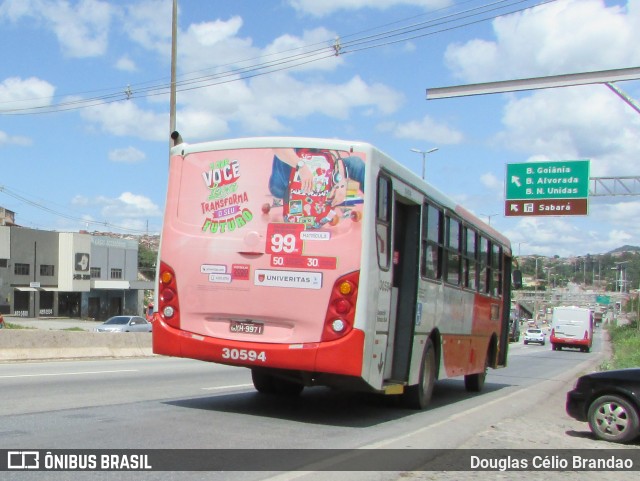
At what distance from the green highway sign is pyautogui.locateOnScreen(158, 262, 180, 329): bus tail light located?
25143 millimetres

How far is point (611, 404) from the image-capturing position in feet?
31.7

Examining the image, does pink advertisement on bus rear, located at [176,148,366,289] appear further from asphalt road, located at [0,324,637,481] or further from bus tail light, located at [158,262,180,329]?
asphalt road, located at [0,324,637,481]

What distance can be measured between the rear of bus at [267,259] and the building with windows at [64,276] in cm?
6119

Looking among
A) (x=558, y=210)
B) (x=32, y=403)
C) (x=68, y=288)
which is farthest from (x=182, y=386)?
(x=68, y=288)

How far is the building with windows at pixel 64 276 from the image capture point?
221 feet

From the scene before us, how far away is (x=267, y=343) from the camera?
9320mm

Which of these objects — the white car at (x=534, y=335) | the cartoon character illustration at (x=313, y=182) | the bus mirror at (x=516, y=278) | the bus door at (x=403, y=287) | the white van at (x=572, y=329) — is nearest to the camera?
the cartoon character illustration at (x=313, y=182)

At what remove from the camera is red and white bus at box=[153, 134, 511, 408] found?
9094 mm

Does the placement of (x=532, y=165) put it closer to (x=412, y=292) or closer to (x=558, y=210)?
(x=558, y=210)

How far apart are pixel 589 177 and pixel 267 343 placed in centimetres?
2564

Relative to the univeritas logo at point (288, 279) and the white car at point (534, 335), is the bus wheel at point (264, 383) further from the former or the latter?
the white car at point (534, 335)

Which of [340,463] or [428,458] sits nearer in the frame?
[340,463]

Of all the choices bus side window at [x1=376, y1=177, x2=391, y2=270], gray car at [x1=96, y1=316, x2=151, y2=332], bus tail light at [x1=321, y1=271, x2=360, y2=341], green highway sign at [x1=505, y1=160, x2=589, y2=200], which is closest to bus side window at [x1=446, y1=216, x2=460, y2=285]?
bus side window at [x1=376, y1=177, x2=391, y2=270]

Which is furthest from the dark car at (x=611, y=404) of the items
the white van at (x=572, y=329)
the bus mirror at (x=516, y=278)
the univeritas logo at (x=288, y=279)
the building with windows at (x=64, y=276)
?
the building with windows at (x=64, y=276)
